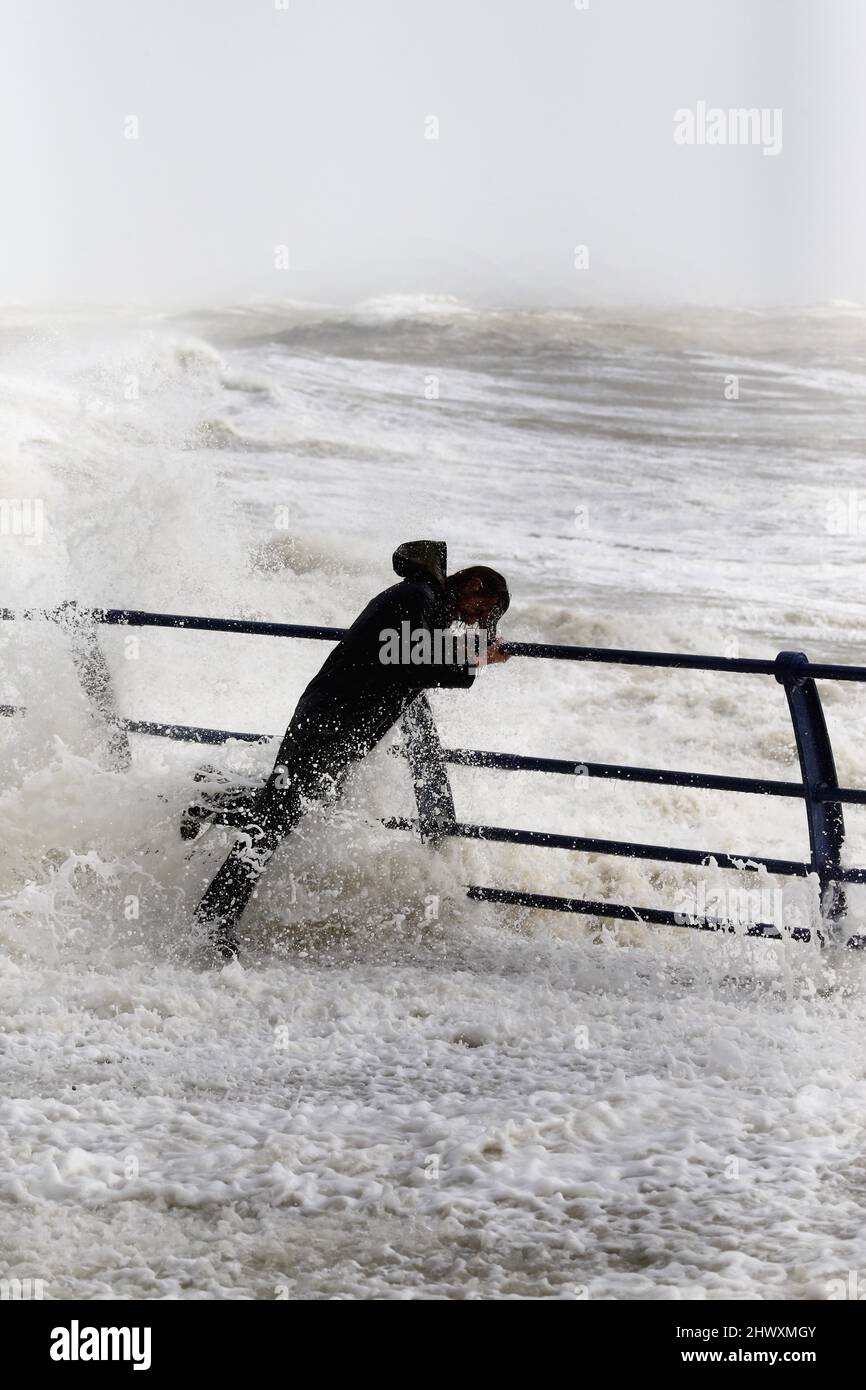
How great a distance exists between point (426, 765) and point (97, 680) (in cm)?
134

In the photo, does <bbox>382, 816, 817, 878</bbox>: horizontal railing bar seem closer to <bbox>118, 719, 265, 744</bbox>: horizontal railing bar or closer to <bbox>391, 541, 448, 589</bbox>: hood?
<bbox>118, 719, 265, 744</bbox>: horizontal railing bar

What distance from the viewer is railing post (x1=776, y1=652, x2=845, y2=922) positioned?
12.2ft

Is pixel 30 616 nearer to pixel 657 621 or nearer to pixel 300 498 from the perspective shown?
pixel 657 621

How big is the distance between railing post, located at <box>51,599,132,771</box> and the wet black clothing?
99 cm

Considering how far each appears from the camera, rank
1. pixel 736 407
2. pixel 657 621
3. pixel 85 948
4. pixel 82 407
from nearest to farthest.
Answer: pixel 85 948 < pixel 657 621 < pixel 82 407 < pixel 736 407

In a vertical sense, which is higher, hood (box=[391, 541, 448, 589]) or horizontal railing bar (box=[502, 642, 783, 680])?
hood (box=[391, 541, 448, 589])

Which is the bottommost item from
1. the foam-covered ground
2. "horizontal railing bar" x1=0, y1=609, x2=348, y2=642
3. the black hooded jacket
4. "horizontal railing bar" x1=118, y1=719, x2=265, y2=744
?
the foam-covered ground

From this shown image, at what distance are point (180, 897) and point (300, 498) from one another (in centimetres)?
1901

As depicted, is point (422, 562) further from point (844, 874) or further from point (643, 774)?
point (844, 874)

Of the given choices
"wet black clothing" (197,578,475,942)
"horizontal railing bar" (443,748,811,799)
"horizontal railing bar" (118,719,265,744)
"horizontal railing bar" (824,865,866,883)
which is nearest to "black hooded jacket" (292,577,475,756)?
"wet black clothing" (197,578,475,942)

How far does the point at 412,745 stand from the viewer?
431 cm

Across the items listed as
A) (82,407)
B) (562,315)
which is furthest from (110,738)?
(562,315)

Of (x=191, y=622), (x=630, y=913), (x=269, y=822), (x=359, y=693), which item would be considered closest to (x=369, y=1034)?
(x=269, y=822)

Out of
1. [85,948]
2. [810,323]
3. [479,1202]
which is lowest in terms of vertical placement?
[479,1202]
